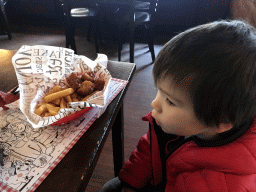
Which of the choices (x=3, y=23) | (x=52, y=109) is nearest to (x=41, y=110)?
(x=52, y=109)

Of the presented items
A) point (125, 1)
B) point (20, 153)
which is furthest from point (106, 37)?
point (20, 153)

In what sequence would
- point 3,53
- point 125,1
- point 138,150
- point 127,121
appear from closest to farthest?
1. point 138,150
2. point 3,53
3. point 127,121
4. point 125,1

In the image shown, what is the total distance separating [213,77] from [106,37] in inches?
130

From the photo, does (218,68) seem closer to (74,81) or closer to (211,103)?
(211,103)

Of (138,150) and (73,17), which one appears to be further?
(73,17)

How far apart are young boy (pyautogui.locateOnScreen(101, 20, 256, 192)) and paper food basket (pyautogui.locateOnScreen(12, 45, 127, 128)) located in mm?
223

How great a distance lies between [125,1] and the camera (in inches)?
85.0

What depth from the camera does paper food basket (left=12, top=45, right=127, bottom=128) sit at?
58 cm

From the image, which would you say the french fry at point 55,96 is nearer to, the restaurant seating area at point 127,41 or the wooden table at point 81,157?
the wooden table at point 81,157

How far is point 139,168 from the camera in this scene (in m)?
0.81

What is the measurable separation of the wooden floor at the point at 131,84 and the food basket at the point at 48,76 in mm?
866

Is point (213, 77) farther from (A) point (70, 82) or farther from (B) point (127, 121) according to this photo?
(B) point (127, 121)

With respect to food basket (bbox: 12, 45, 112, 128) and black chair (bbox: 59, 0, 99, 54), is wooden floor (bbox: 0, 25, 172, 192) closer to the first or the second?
black chair (bbox: 59, 0, 99, 54)

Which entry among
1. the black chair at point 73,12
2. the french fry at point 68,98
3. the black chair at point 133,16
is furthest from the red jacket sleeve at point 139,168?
the black chair at point 73,12
